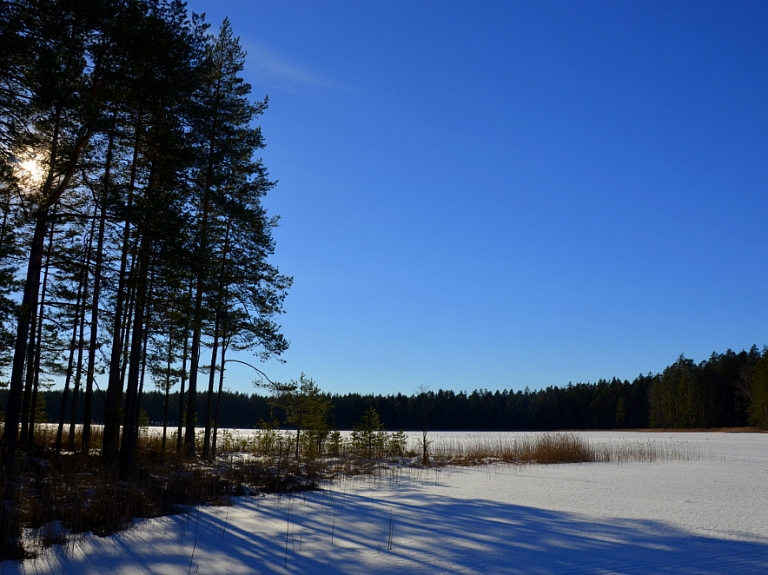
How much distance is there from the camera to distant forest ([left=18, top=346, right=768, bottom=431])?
217ft

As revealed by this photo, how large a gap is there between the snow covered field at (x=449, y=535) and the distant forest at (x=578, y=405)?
2175 inches

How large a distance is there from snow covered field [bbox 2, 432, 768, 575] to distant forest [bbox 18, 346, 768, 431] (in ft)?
181

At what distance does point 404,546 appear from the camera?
19.4 feet

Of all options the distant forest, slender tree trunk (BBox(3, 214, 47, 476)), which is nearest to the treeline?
slender tree trunk (BBox(3, 214, 47, 476))

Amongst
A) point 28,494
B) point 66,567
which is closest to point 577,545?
point 66,567

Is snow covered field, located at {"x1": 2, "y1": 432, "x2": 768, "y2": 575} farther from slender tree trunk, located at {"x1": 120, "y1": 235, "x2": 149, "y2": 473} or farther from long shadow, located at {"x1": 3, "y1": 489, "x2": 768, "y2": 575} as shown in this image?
slender tree trunk, located at {"x1": 120, "y1": 235, "x2": 149, "y2": 473}

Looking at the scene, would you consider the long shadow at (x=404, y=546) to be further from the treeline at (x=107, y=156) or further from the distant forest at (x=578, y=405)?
the distant forest at (x=578, y=405)

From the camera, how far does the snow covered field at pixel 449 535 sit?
504 cm

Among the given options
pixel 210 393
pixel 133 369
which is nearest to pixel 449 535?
pixel 133 369

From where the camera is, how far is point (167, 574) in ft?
15.5

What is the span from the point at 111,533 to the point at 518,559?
457 cm

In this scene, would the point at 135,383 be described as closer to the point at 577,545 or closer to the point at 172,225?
the point at 172,225

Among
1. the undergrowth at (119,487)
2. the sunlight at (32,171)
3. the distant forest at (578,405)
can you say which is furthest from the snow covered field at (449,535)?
the distant forest at (578,405)

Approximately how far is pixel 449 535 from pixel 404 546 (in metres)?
0.83
